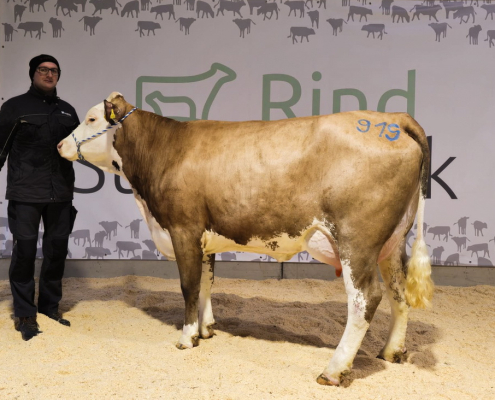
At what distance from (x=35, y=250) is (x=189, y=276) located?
126 centimetres

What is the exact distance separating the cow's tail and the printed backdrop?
2455 mm

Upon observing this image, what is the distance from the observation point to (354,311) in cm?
317

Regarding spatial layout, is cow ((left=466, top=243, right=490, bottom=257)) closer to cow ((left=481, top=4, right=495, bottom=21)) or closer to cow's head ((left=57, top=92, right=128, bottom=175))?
cow ((left=481, top=4, right=495, bottom=21))

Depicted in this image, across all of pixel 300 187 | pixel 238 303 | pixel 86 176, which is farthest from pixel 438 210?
pixel 86 176

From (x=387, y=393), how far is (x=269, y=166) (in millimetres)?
1429

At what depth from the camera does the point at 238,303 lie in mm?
5000

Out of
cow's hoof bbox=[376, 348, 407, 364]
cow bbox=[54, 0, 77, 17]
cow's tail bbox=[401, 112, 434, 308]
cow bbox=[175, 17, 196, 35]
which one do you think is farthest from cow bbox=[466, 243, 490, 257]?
cow bbox=[54, 0, 77, 17]

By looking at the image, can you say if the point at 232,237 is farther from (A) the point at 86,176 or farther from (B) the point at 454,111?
(B) the point at 454,111

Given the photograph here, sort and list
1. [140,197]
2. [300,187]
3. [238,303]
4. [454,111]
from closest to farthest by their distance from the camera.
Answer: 1. [300,187]
2. [140,197]
3. [238,303]
4. [454,111]

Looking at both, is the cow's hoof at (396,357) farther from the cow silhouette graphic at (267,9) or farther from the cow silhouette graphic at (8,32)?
the cow silhouette graphic at (8,32)

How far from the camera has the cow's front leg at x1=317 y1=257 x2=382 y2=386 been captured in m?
3.15

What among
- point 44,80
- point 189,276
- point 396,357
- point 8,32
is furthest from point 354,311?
point 8,32

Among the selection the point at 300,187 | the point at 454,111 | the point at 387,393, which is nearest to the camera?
the point at 387,393

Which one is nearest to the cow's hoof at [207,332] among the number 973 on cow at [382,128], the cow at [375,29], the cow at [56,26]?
the number 973 on cow at [382,128]
